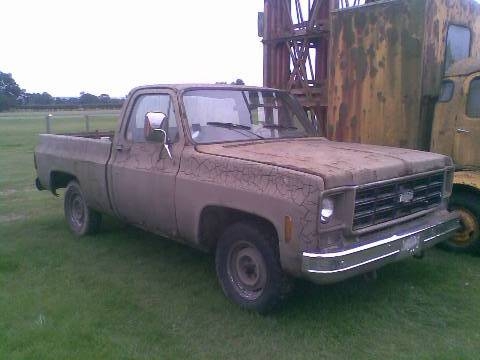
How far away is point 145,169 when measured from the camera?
16.7 feet

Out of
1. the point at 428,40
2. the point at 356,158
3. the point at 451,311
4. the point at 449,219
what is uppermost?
the point at 428,40

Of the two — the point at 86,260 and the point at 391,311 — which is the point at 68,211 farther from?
the point at 391,311

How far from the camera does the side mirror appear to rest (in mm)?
4742

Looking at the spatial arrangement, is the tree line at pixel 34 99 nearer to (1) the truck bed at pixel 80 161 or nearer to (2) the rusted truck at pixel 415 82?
(1) the truck bed at pixel 80 161

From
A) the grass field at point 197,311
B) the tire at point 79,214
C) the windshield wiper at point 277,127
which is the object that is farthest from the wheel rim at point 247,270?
the tire at point 79,214

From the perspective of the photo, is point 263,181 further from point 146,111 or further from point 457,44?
point 457,44

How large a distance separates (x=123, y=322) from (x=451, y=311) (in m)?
2.73

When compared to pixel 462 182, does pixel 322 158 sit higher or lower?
higher

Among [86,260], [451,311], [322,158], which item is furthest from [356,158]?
[86,260]

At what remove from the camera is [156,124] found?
4.75 metres

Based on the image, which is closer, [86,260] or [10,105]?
[86,260]

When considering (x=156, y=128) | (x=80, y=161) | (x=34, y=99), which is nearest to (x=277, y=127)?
(x=156, y=128)

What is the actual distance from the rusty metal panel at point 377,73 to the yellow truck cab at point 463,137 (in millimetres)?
375

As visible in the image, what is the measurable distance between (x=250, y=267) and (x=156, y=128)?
1553 mm
